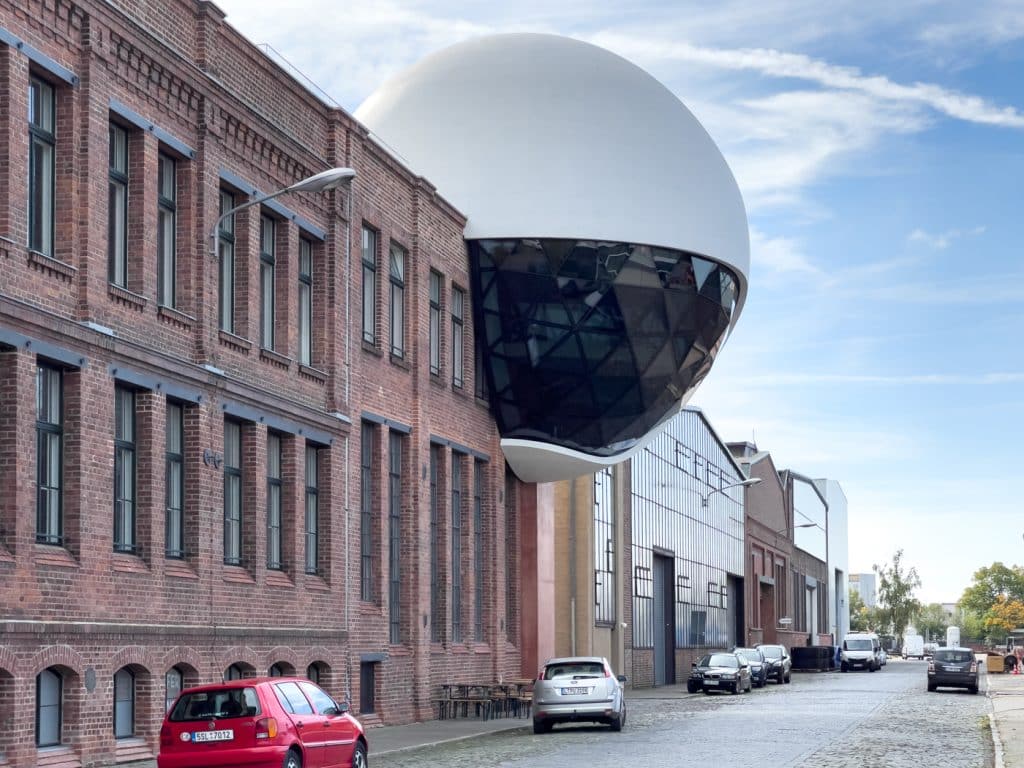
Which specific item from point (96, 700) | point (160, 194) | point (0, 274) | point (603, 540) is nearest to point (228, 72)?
Result: point (160, 194)

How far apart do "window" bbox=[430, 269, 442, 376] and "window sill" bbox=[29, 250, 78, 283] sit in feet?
58.3

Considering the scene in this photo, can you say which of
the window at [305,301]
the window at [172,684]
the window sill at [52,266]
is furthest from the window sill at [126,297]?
the window at [305,301]

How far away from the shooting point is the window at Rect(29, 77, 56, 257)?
71.4 feet

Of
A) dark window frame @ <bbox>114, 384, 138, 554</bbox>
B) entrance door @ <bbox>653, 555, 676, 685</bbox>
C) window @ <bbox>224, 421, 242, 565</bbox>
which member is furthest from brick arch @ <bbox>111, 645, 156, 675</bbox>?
entrance door @ <bbox>653, 555, 676, 685</bbox>

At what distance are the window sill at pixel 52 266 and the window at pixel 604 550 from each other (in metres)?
33.2

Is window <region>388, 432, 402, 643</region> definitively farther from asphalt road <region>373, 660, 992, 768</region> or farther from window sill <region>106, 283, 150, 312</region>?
window sill <region>106, 283, 150, 312</region>

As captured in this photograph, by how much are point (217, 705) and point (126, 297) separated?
759cm

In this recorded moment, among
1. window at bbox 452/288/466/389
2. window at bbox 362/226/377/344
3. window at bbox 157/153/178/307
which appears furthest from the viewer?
window at bbox 452/288/466/389

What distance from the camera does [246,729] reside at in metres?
17.9

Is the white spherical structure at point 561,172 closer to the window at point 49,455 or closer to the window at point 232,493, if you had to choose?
the window at point 232,493

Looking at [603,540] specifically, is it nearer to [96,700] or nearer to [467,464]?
[467,464]

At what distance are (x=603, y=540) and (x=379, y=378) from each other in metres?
22.0

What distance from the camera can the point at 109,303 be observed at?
23125 millimetres

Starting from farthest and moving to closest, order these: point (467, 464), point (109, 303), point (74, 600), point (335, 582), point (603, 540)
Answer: point (603, 540)
point (467, 464)
point (335, 582)
point (109, 303)
point (74, 600)
